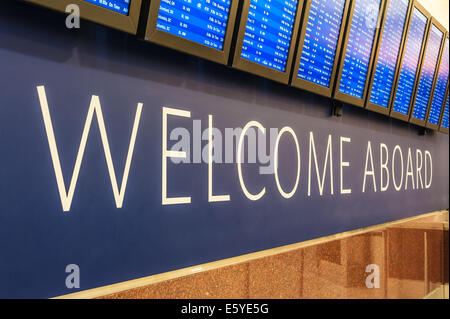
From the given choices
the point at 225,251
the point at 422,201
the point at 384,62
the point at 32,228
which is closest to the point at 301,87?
the point at 225,251

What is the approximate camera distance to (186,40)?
3.94ft

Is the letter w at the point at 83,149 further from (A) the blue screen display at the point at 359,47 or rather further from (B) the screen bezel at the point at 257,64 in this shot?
(A) the blue screen display at the point at 359,47

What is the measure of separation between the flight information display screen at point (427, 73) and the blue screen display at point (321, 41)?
1.21 metres

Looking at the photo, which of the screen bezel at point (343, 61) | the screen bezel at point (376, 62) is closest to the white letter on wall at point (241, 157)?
the screen bezel at point (343, 61)

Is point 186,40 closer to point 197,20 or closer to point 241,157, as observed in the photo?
point 197,20

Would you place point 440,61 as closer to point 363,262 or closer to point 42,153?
point 363,262

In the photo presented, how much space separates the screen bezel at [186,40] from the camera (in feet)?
3.57

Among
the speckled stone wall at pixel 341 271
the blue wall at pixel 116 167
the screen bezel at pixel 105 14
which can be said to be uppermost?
the screen bezel at pixel 105 14

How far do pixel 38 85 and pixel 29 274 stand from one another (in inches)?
18.0

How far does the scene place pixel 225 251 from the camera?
1.41m

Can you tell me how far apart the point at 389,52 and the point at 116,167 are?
1.94 meters

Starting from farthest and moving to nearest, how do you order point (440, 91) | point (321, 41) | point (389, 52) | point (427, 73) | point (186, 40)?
1. point (440, 91)
2. point (427, 73)
3. point (389, 52)
4. point (321, 41)
5. point (186, 40)

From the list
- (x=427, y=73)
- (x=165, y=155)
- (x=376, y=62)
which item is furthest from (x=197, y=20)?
(x=427, y=73)

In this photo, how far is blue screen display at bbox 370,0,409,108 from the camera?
2.27 meters
